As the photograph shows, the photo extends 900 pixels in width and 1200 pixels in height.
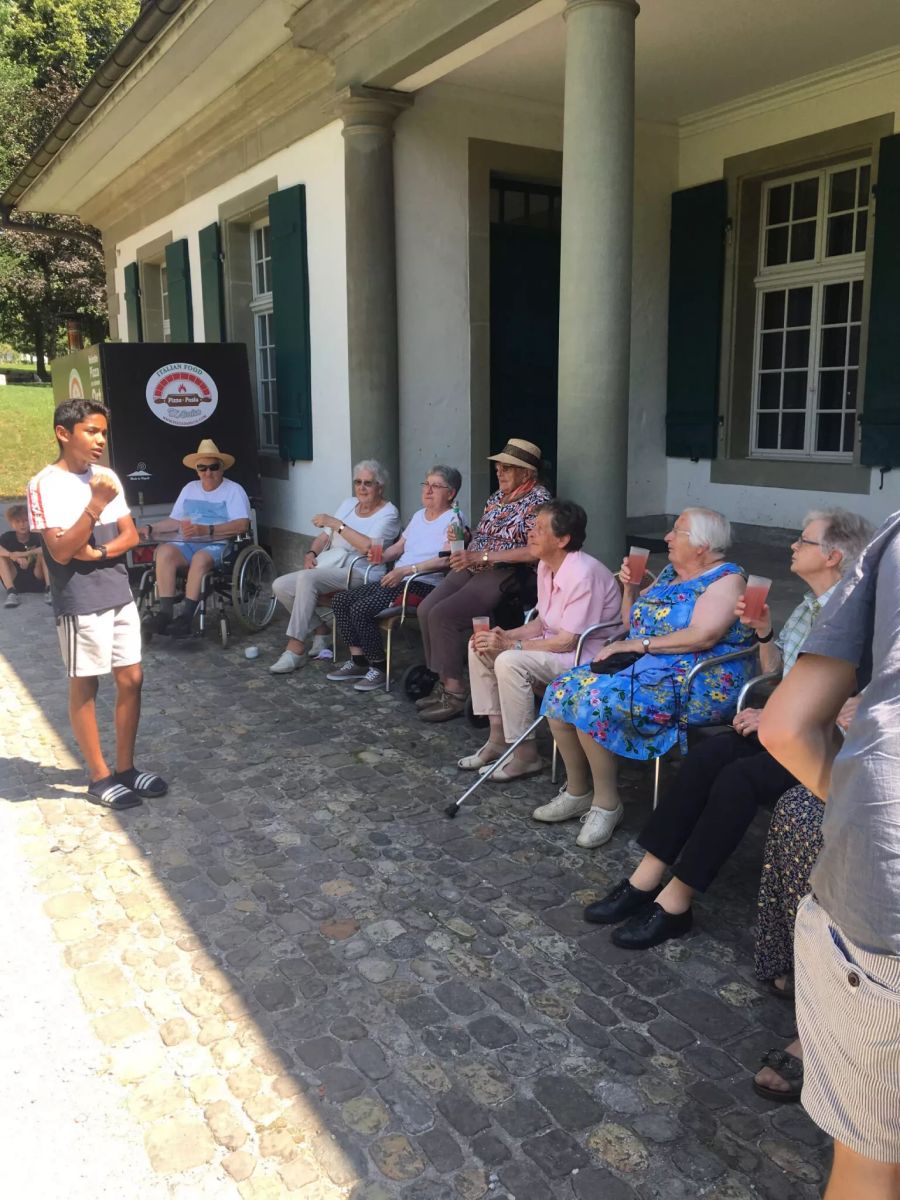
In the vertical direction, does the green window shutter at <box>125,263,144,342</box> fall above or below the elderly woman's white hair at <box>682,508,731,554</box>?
above

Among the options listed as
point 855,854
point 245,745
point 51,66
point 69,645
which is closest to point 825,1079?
point 855,854

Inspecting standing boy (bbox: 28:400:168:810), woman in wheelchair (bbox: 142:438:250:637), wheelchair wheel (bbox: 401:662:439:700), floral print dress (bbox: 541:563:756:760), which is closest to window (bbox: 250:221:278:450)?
woman in wheelchair (bbox: 142:438:250:637)

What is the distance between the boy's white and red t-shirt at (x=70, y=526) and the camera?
3580 millimetres

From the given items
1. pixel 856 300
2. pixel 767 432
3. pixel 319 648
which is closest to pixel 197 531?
pixel 319 648

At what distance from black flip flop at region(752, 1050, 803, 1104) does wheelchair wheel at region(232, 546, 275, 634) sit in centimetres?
449

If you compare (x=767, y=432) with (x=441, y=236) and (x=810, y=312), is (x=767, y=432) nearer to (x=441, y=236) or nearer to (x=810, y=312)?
(x=810, y=312)

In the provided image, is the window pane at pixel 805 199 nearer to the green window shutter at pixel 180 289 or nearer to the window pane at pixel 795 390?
the window pane at pixel 795 390

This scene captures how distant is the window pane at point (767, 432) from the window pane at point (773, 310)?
617 mm

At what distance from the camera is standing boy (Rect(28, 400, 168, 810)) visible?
3.59 m

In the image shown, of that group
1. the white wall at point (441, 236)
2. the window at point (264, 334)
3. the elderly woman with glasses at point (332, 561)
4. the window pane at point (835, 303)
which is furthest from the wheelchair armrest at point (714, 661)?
the window at point (264, 334)

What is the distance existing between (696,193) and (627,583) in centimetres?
438

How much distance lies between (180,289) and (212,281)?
94 centimetres

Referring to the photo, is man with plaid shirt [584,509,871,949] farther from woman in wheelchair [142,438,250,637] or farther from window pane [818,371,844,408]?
window pane [818,371,844,408]

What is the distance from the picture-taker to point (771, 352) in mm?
7102
